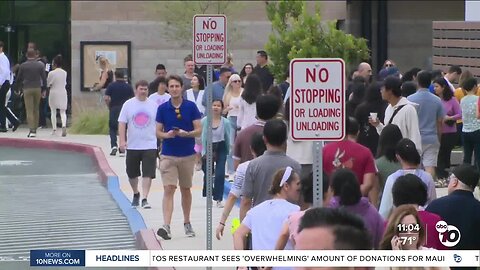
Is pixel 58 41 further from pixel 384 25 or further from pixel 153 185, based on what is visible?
pixel 153 185

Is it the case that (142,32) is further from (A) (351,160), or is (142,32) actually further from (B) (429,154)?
(A) (351,160)

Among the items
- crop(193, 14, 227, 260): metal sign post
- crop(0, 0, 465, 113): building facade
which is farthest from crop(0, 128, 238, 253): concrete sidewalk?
crop(0, 0, 465, 113): building facade

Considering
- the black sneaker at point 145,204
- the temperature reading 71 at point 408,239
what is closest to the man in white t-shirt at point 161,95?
the black sneaker at point 145,204

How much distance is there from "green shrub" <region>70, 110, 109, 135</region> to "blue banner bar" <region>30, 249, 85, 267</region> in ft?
57.4

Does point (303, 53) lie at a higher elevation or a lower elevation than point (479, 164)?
higher

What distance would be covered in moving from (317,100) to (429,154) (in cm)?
694

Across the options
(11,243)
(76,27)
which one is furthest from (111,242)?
(76,27)

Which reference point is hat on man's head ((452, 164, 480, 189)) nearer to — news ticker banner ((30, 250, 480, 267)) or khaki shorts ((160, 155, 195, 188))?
news ticker banner ((30, 250, 480, 267))

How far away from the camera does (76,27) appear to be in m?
34.5

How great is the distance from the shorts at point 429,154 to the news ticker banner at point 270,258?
16.3 feet

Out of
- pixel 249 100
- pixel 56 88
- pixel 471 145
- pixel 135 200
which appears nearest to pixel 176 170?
pixel 249 100

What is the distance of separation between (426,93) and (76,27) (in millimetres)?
20396

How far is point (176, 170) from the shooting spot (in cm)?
1420

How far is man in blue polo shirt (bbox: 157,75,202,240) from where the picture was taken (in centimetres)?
1410
